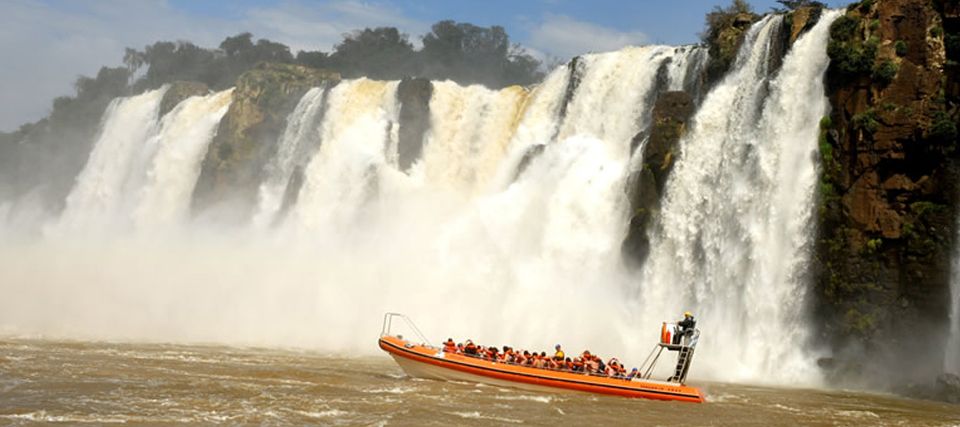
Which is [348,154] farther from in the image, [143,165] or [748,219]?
[748,219]

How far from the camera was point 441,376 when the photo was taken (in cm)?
2053

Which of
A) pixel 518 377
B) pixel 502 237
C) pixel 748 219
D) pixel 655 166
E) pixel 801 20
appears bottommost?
pixel 518 377

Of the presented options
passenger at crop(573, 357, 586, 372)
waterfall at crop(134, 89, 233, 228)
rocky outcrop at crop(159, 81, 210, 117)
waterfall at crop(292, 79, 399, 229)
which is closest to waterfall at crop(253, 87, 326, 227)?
waterfall at crop(292, 79, 399, 229)

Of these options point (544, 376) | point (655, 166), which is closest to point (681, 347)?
point (544, 376)

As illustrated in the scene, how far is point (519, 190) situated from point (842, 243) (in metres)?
12.8

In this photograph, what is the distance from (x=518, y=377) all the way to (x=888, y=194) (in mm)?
10570

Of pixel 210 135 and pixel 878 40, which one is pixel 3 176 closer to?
pixel 210 135

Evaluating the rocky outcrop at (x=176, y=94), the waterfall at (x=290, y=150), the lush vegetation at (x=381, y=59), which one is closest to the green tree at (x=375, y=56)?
the lush vegetation at (x=381, y=59)

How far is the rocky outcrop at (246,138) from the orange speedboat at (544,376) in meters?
31.0

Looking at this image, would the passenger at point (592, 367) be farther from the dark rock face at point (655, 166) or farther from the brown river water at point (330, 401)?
the dark rock face at point (655, 166)

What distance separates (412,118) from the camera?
43250mm

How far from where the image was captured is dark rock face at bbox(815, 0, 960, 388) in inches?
899

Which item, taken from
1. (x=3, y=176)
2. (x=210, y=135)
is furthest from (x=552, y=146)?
(x=3, y=176)

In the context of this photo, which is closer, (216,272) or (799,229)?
(799,229)
